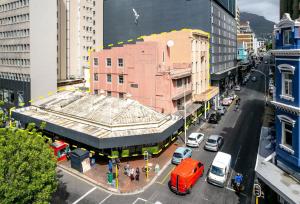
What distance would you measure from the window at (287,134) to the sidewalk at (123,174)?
1523 centimetres

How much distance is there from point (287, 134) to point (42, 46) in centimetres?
5573

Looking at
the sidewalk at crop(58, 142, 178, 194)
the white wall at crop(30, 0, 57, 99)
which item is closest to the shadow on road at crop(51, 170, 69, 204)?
the sidewalk at crop(58, 142, 178, 194)

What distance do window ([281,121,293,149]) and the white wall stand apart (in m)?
53.5

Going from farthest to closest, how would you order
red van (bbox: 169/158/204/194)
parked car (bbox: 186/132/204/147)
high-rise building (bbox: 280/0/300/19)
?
high-rise building (bbox: 280/0/300/19), parked car (bbox: 186/132/204/147), red van (bbox: 169/158/204/194)

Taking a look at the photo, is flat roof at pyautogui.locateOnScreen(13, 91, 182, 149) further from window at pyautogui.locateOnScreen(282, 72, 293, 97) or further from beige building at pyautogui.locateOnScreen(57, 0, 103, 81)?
beige building at pyautogui.locateOnScreen(57, 0, 103, 81)

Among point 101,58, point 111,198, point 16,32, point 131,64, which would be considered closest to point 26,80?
point 16,32

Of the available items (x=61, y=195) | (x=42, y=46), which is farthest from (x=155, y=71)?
(x=42, y=46)

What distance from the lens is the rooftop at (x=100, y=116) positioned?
112 ft

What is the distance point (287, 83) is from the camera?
22859 millimetres

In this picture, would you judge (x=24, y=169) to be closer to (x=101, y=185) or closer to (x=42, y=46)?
(x=101, y=185)

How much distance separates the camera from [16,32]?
6072cm

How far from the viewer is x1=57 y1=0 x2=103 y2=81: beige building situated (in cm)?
7450

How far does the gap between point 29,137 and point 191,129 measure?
34.7 metres

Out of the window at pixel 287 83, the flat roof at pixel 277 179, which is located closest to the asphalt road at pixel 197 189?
the flat roof at pixel 277 179
